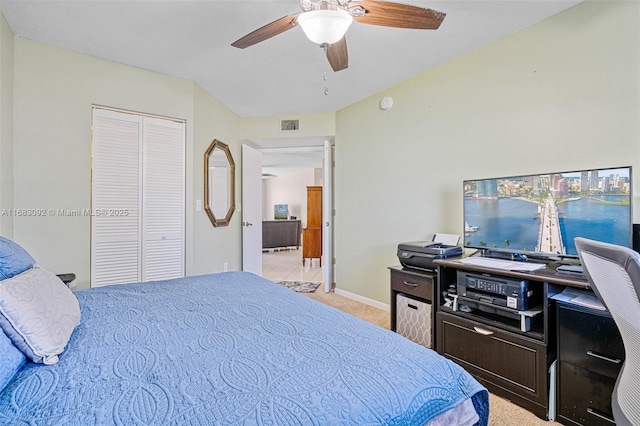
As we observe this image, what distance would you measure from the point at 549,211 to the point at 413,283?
1.02 m

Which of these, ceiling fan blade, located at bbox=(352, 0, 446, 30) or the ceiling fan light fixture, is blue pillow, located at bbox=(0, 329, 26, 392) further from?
ceiling fan blade, located at bbox=(352, 0, 446, 30)

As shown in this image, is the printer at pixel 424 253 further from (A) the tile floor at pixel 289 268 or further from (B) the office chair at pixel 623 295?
(A) the tile floor at pixel 289 268

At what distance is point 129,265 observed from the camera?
310 centimetres

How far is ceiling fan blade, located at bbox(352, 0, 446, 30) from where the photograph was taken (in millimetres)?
1593

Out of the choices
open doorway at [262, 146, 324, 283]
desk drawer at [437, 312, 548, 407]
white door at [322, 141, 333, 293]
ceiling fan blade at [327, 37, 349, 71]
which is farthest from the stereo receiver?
open doorway at [262, 146, 324, 283]

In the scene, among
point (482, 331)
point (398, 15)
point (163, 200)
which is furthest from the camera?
point (163, 200)

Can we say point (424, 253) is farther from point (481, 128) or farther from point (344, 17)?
point (344, 17)

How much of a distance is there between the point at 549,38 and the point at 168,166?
3.41 m

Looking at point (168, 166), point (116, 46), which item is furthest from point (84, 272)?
point (116, 46)

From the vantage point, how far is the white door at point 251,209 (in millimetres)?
4484

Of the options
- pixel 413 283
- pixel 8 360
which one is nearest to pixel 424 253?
pixel 413 283

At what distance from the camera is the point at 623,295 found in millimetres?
926

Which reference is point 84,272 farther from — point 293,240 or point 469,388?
point 293,240

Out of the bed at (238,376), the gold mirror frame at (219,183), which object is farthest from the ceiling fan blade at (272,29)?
the gold mirror frame at (219,183)
